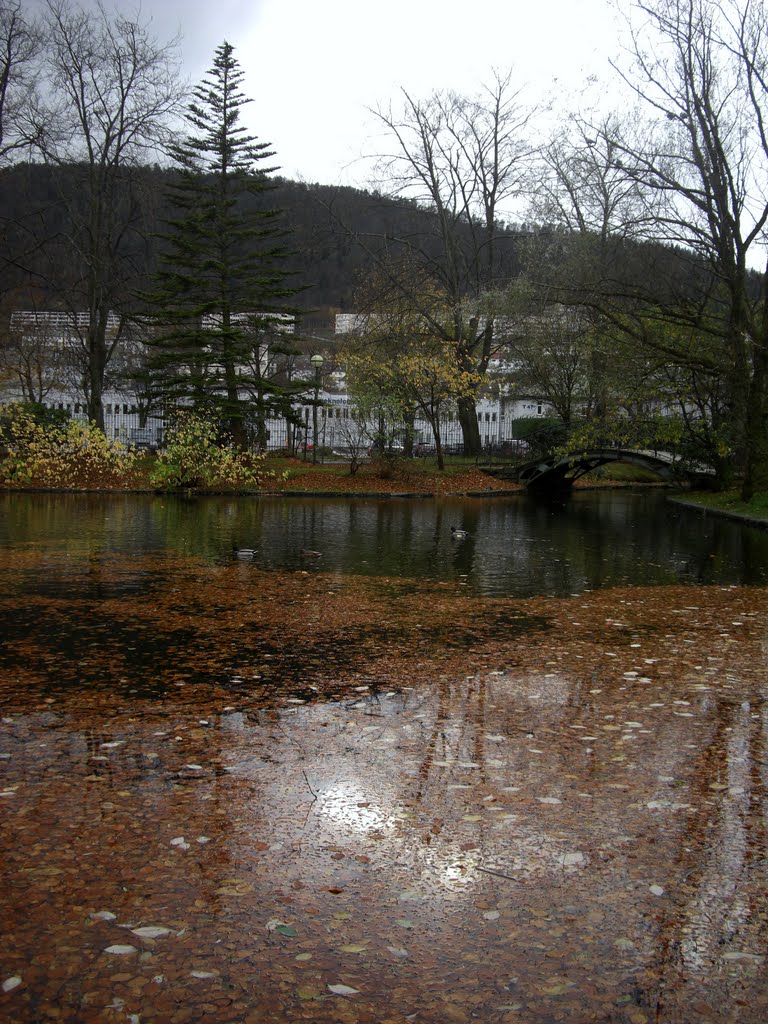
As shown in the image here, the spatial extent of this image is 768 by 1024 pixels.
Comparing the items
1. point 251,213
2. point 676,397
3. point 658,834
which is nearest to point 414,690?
point 658,834

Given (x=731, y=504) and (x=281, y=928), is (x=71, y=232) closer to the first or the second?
(x=731, y=504)

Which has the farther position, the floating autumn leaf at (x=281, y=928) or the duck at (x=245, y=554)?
the duck at (x=245, y=554)

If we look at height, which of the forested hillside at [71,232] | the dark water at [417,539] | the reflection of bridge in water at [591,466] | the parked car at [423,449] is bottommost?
the dark water at [417,539]

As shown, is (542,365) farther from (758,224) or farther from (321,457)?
(758,224)

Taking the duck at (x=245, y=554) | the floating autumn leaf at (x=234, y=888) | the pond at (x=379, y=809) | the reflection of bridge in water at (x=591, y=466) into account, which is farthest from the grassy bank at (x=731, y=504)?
the floating autumn leaf at (x=234, y=888)

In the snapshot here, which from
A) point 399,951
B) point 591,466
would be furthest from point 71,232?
point 399,951

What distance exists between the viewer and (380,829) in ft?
13.1

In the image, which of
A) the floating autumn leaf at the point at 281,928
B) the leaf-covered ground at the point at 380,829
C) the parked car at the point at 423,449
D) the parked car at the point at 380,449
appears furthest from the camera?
the parked car at the point at 423,449

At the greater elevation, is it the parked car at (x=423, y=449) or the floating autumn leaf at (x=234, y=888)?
the parked car at (x=423, y=449)

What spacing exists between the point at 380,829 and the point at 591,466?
1232 inches

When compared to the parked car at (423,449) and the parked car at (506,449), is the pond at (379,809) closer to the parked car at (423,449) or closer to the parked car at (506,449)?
the parked car at (506,449)

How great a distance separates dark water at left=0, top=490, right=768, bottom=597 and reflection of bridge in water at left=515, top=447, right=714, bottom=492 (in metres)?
4.68

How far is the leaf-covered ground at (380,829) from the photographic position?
2850 millimetres

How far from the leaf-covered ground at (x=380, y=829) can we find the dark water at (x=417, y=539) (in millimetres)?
3982
